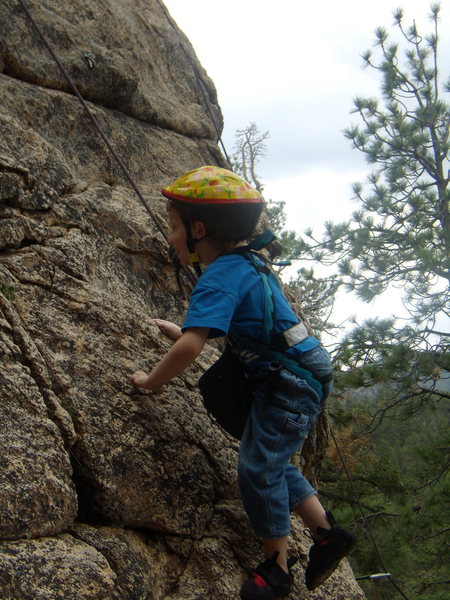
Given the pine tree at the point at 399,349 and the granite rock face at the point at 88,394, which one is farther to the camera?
the pine tree at the point at 399,349

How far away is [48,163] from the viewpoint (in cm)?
334

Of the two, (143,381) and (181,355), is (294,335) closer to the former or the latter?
(181,355)

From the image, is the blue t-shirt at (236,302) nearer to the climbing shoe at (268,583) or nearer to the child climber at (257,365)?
the child climber at (257,365)

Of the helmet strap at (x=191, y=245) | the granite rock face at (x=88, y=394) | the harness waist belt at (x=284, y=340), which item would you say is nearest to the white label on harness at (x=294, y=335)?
the harness waist belt at (x=284, y=340)

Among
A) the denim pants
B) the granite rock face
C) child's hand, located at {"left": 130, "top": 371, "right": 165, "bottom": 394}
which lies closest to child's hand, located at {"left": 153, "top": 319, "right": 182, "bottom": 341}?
the granite rock face

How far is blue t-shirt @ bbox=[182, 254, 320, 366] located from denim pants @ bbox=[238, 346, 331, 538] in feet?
0.47

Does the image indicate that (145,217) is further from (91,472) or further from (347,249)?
(347,249)

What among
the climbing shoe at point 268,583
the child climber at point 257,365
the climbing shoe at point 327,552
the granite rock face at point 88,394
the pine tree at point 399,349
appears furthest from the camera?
the pine tree at point 399,349

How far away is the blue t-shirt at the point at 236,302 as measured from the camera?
2.46m

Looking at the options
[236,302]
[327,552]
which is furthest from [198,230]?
[327,552]

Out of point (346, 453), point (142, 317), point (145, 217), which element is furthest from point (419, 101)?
point (142, 317)

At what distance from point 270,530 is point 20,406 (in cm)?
106

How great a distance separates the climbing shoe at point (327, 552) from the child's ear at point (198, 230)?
4.33ft

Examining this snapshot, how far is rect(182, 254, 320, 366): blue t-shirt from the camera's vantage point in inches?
96.7
